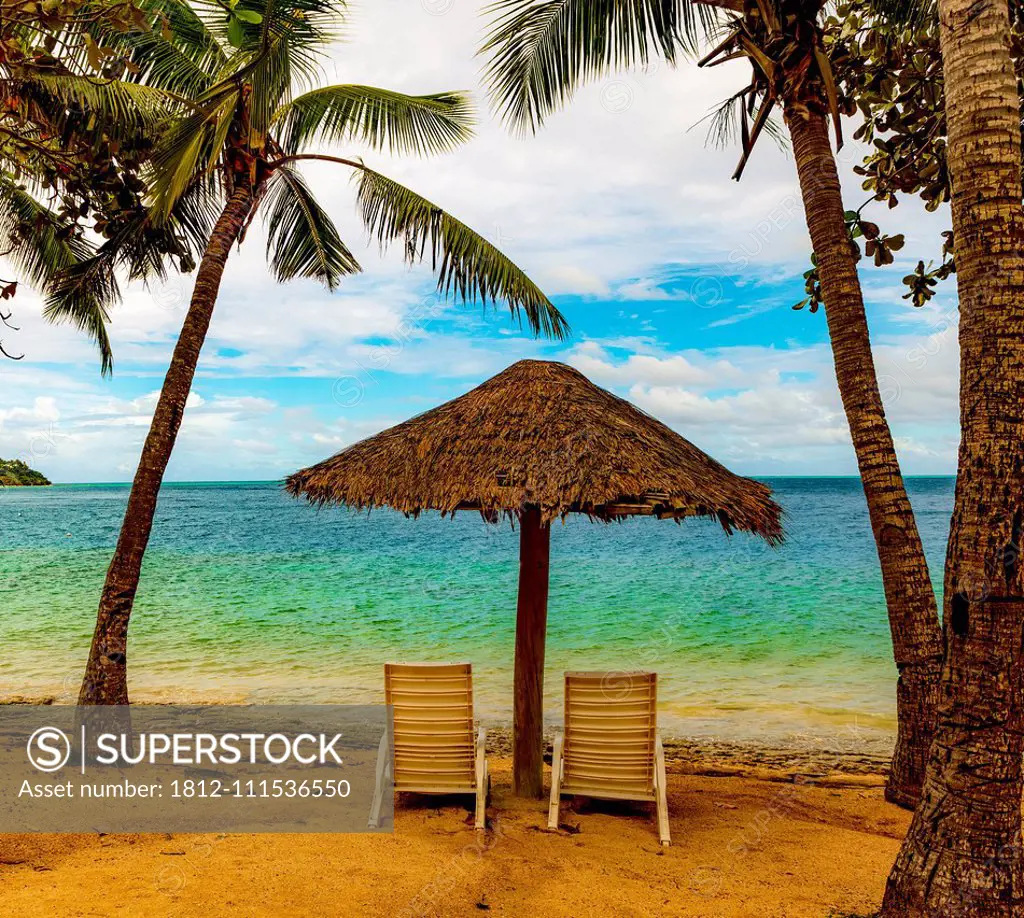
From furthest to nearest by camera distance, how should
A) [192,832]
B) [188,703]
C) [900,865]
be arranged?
1. [188,703]
2. [192,832]
3. [900,865]

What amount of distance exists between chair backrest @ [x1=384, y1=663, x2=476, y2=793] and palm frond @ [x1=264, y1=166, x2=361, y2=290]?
5641 millimetres

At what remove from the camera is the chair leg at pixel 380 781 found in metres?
4.46

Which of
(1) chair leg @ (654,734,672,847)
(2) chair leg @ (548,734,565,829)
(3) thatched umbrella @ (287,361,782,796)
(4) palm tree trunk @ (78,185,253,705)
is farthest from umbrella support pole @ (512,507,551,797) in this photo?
(4) palm tree trunk @ (78,185,253,705)

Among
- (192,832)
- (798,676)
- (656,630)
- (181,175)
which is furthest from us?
(656,630)

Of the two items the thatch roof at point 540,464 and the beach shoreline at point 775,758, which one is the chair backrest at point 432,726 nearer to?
the thatch roof at point 540,464

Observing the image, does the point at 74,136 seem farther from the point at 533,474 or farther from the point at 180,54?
the point at 533,474

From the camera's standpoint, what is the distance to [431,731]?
473 centimetres

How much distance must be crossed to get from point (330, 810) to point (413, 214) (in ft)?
17.6

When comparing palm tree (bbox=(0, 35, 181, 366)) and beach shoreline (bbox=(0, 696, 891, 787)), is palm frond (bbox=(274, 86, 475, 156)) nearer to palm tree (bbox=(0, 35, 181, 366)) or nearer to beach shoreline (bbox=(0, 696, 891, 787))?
palm tree (bbox=(0, 35, 181, 366))

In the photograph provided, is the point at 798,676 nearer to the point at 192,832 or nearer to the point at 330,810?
the point at 330,810

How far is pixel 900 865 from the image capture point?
3105 millimetres

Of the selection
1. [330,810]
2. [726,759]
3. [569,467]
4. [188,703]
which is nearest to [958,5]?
[569,467]

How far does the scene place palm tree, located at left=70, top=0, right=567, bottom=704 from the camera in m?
5.58

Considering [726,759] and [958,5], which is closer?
[958,5]
